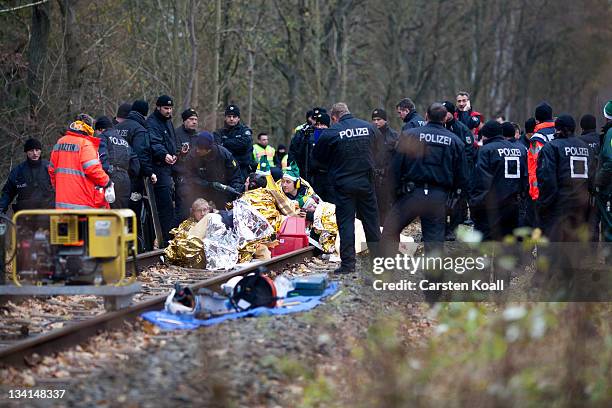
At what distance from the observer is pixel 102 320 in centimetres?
973

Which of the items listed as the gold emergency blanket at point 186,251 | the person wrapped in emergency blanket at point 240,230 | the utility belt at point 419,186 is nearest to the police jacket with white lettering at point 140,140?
the person wrapped in emergency blanket at point 240,230

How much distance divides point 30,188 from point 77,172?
8.88 feet

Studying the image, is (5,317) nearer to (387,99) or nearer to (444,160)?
(444,160)

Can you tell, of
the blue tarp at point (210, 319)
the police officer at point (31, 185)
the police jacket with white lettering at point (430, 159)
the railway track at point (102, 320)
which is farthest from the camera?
the police officer at point (31, 185)

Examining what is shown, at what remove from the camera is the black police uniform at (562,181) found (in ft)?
42.1

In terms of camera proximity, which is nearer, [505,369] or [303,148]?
[505,369]

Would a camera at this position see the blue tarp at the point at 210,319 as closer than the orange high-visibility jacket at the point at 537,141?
Yes

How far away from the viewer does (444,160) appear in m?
11.8

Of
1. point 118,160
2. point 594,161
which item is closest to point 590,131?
point 594,161

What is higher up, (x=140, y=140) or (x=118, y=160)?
(x=140, y=140)

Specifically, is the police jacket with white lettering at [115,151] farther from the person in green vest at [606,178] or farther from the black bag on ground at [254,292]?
the person in green vest at [606,178]

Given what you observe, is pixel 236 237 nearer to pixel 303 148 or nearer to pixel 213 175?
pixel 213 175

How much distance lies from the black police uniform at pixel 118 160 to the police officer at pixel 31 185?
1.01 m

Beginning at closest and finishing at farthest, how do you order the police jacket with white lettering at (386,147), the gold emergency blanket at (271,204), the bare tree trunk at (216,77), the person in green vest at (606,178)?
the person in green vest at (606,178) < the gold emergency blanket at (271,204) < the police jacket with white lettering at (386,147) < the bare tree trunk at (216,77)
